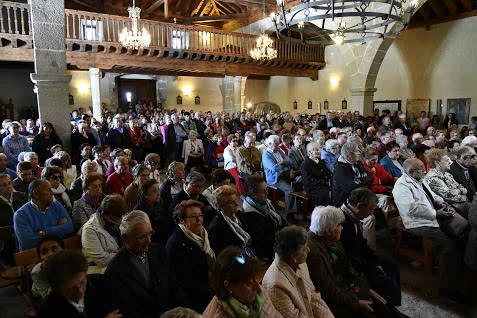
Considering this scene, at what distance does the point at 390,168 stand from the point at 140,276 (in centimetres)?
414

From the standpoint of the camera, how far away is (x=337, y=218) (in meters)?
2.26

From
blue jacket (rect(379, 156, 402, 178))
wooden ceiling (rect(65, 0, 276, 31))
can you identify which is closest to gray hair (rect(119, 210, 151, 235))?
blue jacket (rect(379, 156, 402, 178))

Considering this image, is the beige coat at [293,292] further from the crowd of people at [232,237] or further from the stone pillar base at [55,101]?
the stone pillar base at [55,101]

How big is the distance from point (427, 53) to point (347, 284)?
1238cm

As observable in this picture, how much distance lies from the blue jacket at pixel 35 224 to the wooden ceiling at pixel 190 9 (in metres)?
11.6

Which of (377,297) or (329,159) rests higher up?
(329,159)

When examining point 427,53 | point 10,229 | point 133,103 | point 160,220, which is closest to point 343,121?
point 427,53

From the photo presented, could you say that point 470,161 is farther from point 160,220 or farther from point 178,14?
point 178,14

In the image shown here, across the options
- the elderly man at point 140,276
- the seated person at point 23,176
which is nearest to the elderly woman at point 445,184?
the elderly man at point 140,276

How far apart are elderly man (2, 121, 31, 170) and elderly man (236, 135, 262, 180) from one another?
3.70 metres

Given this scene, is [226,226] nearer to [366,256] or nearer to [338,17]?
[366,256]

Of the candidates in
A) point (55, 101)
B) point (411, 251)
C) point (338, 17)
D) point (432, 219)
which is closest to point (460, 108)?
point (338, 17)

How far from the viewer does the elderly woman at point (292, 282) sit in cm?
177

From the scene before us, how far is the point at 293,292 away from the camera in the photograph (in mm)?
1802
